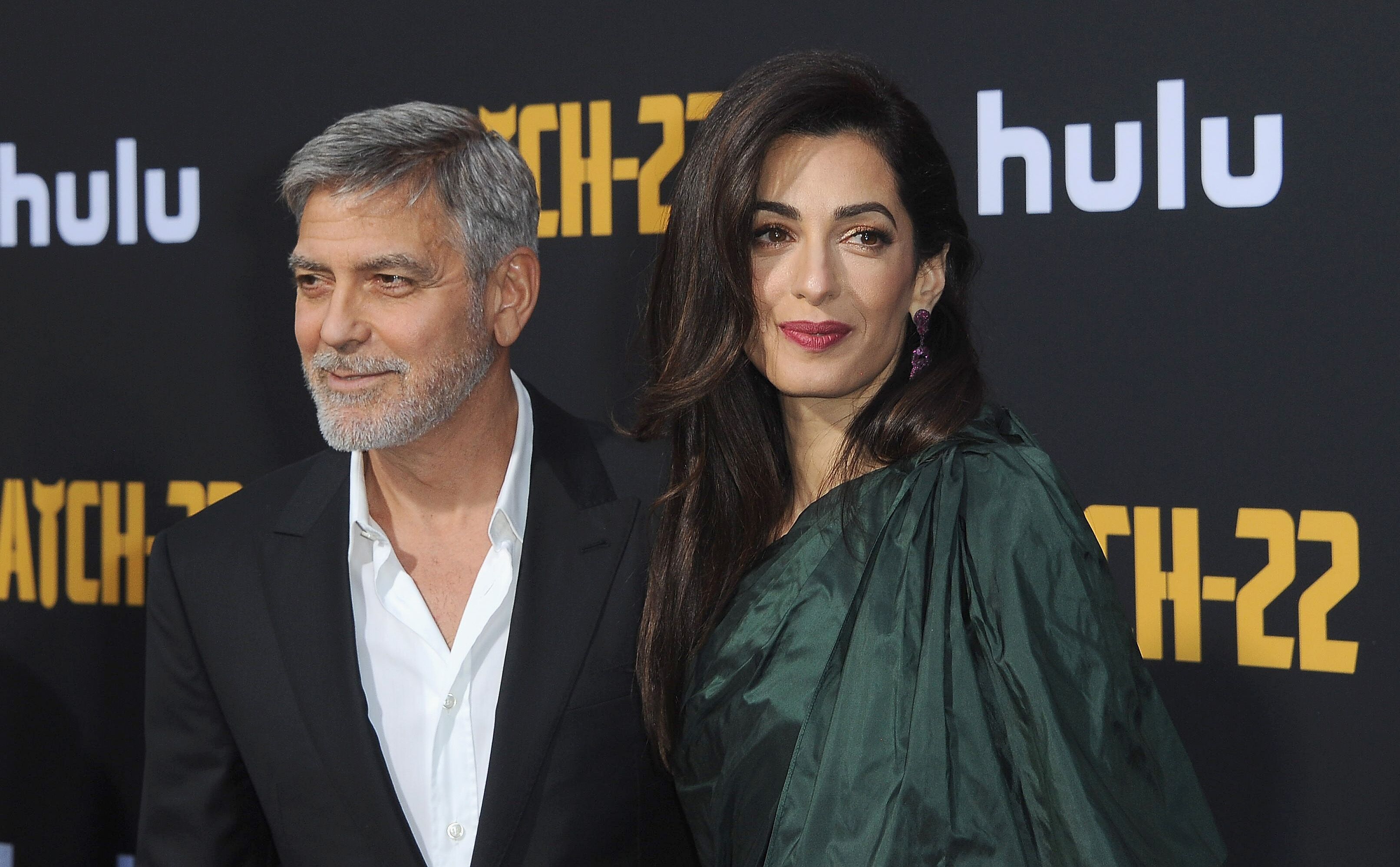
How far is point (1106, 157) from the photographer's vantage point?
6.51 feet

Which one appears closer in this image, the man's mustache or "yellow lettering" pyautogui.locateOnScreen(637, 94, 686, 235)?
the man's mustache

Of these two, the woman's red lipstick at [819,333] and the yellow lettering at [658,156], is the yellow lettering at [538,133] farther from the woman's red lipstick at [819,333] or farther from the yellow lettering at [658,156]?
the woman's red lipstick at [819,333]

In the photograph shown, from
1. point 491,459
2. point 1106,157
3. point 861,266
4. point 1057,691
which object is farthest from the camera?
point 1106,157

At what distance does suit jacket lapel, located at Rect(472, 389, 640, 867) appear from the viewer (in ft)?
4.75

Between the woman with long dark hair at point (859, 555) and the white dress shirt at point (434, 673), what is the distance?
7.4 inches

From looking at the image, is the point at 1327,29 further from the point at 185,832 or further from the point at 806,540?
the point at 185,832

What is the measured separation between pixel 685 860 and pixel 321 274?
0.85 meters

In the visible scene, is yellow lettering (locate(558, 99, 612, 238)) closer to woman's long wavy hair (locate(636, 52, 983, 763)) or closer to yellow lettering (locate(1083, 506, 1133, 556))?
woman's long wavy hair (locate(636, 52, 983, 763))

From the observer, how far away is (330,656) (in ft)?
4.89

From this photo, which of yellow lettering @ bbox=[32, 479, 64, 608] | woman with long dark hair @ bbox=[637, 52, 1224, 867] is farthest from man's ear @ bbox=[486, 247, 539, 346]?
yellow lettering @ bbox=[32, 479, 64, 608]

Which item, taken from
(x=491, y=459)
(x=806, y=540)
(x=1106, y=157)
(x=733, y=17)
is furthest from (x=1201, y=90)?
(x=491, y=459)

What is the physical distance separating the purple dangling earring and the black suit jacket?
395 mm

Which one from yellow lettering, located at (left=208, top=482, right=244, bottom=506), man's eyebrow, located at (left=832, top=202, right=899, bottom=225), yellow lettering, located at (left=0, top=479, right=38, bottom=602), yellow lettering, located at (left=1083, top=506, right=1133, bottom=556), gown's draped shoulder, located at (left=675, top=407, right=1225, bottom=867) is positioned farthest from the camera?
yellow lettering, located at (left=0, top=479, right=38, bottom=602)

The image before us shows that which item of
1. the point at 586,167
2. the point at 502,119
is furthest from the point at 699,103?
the point at 502,119
